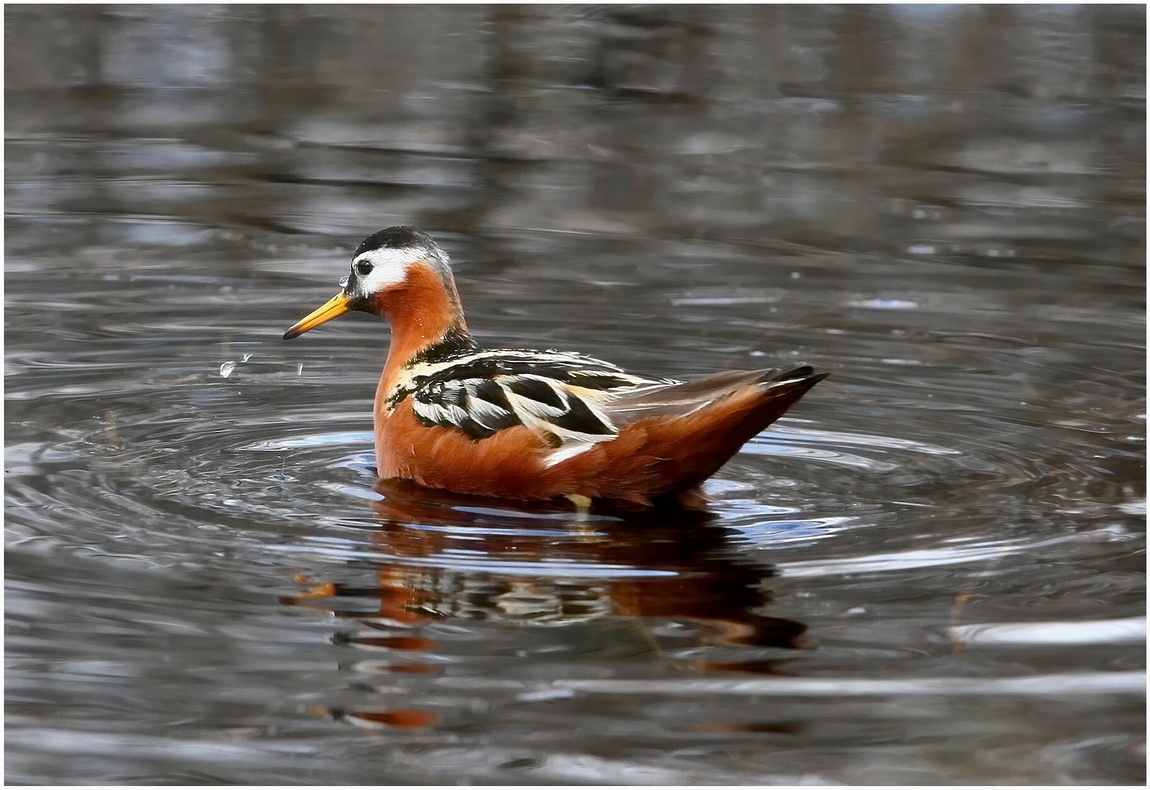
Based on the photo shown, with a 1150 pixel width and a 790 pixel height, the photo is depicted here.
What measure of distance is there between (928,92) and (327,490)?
10213 mm

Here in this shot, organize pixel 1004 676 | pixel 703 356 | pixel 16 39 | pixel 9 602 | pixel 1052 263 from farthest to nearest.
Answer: pixel 16 39, pixel 1052 263, pixel 703 356, pixel 9 602, pixel 1004 676

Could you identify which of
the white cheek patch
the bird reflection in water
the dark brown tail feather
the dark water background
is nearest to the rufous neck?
the white cheek patch

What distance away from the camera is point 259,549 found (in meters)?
7.58

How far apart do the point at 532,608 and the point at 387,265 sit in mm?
3086

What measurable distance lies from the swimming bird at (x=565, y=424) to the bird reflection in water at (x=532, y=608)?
20 cm

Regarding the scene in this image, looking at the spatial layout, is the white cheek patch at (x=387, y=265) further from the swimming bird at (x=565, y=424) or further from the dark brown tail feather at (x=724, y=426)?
the dark brown tail feather at (x=724, y=426)

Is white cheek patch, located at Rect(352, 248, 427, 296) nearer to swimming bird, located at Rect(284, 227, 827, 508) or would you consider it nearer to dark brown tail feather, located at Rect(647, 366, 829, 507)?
swimming bird, located at Rect(284, 227, 827, 508)

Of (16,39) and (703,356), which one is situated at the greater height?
(16,39)

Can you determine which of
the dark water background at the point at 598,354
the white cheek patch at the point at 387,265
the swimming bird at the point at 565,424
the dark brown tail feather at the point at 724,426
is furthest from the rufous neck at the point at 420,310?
the dark brown tail feather at the point at 724,426

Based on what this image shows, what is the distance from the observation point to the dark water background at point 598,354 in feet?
19.9

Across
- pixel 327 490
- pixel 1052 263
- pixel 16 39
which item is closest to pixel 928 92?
pixel 1052 263

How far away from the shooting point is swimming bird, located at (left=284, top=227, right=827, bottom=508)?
805 centimetres

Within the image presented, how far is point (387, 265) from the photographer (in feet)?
31.2

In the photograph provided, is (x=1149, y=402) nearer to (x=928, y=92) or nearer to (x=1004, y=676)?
(x=1004, y=676)
